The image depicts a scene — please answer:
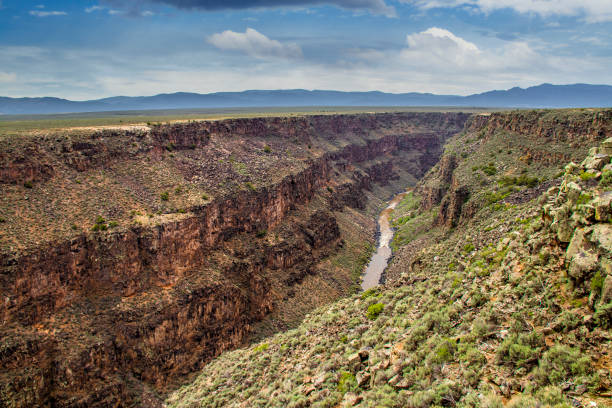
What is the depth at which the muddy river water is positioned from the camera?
74688mm

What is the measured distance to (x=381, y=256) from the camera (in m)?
87.5

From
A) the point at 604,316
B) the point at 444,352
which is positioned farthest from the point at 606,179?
the point at 444,352

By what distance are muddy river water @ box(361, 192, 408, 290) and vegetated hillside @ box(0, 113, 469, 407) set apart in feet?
8.88

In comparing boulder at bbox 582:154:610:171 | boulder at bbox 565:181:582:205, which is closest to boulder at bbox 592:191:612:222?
boulder at bbox 565:181:582:205

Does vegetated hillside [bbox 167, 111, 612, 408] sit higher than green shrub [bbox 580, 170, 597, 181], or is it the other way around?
green shrub [bbox 580, 170, 597, 181]

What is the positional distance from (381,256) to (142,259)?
55.0 meters

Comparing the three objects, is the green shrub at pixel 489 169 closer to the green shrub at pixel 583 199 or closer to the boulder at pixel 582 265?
the green shrub at pixel 583 199

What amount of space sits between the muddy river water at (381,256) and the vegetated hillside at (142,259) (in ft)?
8.88

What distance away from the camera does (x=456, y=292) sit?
22.7 m

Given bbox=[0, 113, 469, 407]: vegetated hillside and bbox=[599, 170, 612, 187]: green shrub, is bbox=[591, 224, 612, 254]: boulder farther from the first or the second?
bbox=[0, 113, 469, 407]: vegetated hillside

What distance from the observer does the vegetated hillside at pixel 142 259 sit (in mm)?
36688

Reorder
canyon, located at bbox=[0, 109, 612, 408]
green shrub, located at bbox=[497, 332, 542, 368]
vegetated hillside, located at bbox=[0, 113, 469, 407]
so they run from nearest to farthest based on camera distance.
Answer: green shrub, located at bbox=[497, 332, 542, 368] < canyon, located at bbox=[0, 109, 612, 408] < vegetated hillside, located at bbox=[0, 113, 469, 407]

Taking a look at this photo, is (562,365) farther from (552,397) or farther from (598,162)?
(598,162)

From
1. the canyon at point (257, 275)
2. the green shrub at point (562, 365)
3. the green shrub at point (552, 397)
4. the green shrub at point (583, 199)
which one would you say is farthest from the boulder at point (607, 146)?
the green shrub at point (552, 397)
